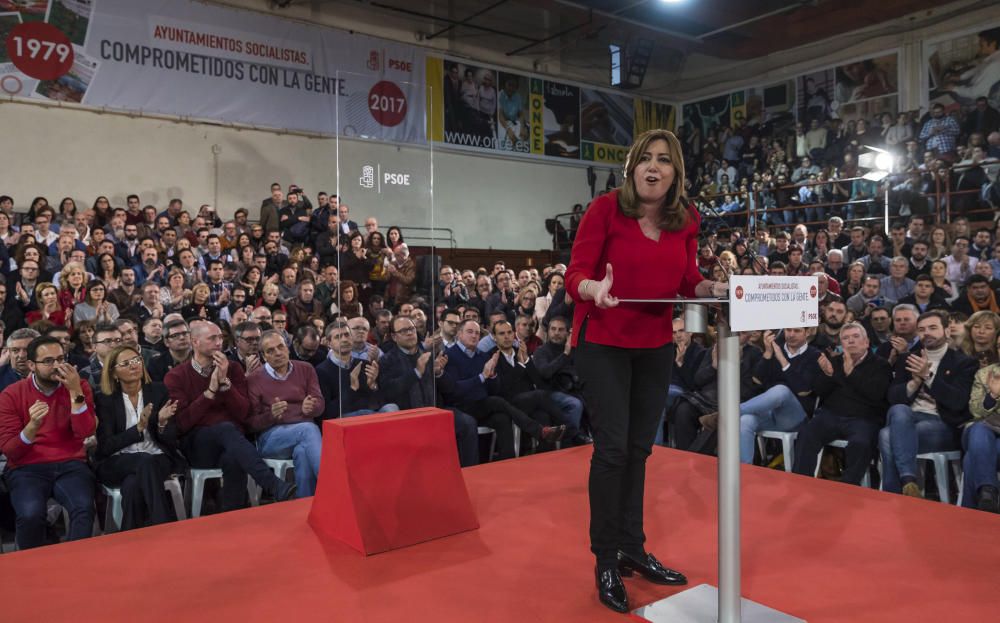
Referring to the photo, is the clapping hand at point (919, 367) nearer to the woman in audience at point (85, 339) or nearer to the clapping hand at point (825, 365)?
the clapping hand at point (825, 365)

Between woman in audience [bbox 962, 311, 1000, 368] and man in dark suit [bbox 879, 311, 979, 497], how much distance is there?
0.41 ft

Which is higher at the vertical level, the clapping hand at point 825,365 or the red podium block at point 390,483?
the clapping hand at point 825,365

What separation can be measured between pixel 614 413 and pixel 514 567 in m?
0.68

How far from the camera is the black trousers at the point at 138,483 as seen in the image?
3.17 meters

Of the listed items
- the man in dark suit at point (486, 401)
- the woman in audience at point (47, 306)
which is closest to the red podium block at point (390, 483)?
the man in dark suit at point (486, 401)

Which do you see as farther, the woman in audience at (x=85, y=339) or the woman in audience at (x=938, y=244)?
the woman in audience at (x=938, y=244)

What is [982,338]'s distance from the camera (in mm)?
3809

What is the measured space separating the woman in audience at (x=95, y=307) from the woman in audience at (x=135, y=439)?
2158 mm

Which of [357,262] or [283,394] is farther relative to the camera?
[283,394]

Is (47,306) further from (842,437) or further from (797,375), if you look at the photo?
(842,437)

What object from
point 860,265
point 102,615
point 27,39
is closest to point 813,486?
point 102,615

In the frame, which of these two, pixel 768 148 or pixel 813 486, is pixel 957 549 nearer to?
pixel 813 486

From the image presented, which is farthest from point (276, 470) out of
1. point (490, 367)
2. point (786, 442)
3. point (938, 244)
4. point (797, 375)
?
point (938, 244)

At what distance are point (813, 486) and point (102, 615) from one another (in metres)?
2.71
